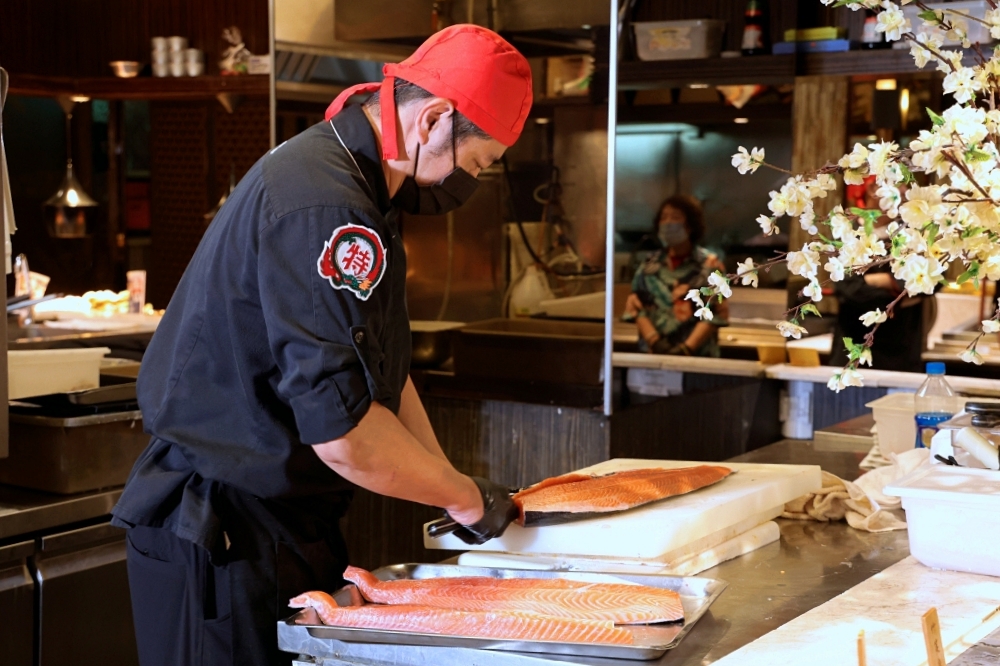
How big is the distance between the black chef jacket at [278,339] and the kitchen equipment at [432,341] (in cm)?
185

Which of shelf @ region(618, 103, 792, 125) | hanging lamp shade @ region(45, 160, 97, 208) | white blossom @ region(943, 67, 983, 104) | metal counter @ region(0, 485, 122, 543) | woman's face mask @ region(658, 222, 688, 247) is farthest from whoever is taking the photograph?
hanging lamp shade @ region(45, 160, 97, 208)

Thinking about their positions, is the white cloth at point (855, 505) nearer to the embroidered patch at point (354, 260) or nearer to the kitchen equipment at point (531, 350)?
the embroidered patch at point (354, 260)

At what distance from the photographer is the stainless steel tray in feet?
4.88

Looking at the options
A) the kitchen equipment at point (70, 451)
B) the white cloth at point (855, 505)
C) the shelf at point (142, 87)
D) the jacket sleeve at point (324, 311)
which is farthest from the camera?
the shelf at point (142, 87)

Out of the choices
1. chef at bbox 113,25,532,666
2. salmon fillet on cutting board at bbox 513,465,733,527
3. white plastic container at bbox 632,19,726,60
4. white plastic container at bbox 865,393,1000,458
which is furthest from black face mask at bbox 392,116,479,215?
white plastic container at bbox 632,19,726,60

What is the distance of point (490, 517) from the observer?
192 cm

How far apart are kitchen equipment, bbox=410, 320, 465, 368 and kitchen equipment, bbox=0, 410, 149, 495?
1.00m

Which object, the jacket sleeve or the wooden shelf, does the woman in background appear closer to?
the wooden shelf

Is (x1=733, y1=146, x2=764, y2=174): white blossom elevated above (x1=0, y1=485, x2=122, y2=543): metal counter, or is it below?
above

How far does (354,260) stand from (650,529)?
0.68 meters

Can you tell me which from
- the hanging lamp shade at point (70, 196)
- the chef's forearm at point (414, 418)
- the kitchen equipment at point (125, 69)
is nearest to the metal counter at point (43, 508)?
the chef's forearm at point (414, 418)

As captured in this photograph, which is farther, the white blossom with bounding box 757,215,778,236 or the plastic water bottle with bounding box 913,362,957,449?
the plastic water bottle with bounding box 913,362,957,449

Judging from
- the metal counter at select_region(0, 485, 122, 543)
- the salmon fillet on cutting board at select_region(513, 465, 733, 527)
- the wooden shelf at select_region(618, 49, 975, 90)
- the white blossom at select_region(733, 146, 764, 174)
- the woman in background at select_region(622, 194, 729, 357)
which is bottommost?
the metal counter at select_region(0, 485, 122, 543)

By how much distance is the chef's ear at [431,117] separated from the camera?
75.0 inches
